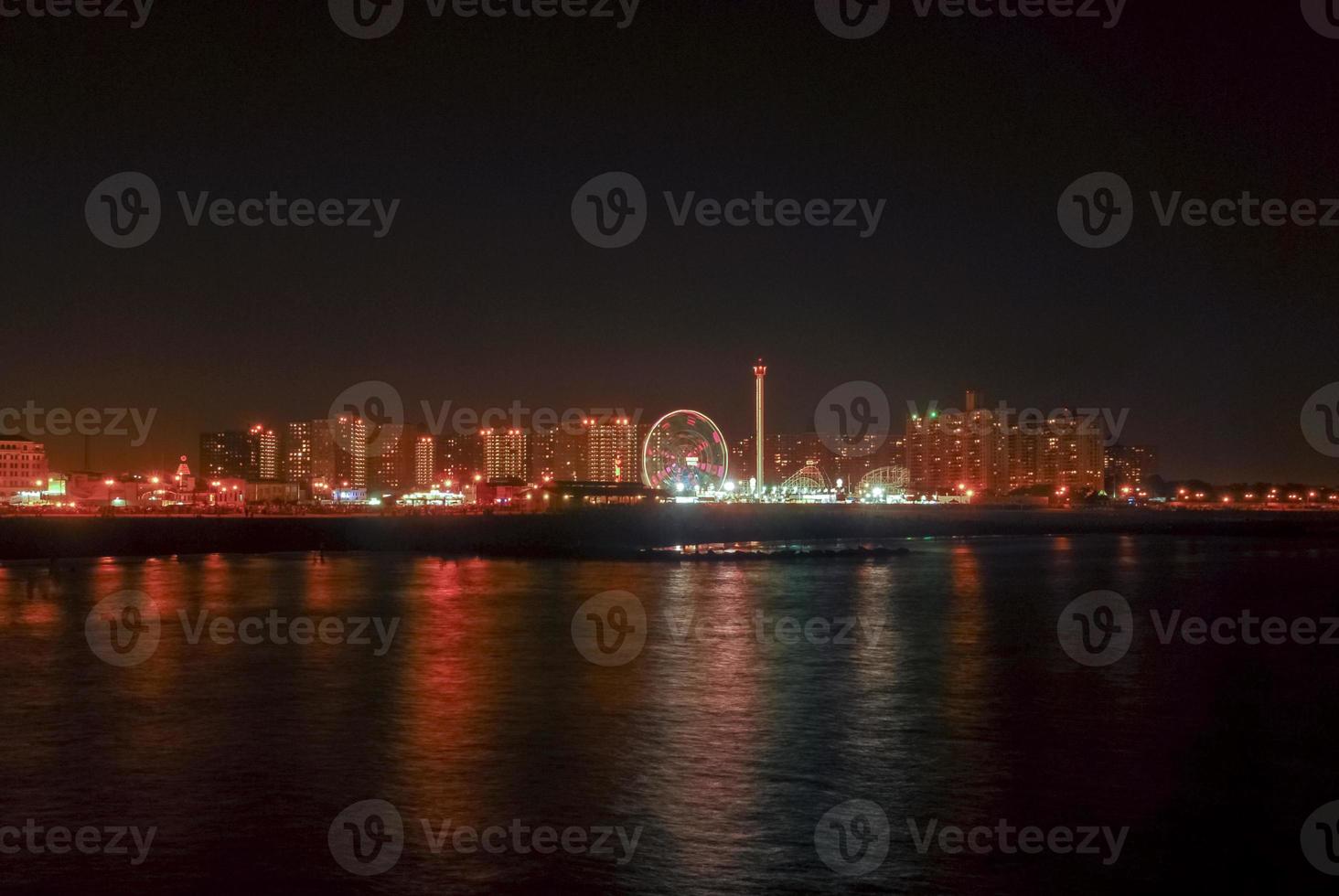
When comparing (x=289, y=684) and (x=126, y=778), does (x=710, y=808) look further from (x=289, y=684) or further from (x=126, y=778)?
(x=289, y=684)
